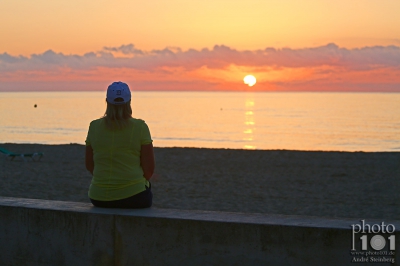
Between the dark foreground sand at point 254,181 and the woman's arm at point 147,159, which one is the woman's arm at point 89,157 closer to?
the woman's arm at point 147,159

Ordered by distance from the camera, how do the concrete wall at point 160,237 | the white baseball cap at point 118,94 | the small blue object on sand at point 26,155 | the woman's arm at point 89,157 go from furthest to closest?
the small blue object on sand at point 26,155 < the woman's arm at point 89,157 < the white baseball cap at point 118,94 < the concrete wall at point 160,237

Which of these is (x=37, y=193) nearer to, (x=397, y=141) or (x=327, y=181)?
(x=327, y=181)

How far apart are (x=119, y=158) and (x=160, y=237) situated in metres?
0.78

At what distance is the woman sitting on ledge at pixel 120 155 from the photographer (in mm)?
4520

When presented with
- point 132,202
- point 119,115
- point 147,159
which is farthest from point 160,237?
point 119,115

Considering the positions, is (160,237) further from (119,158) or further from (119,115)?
(119,115)

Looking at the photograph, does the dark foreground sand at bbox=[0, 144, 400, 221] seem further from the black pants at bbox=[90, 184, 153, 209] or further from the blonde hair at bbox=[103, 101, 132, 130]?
the blonde hair at bbox=[103, 101, 132, 130]

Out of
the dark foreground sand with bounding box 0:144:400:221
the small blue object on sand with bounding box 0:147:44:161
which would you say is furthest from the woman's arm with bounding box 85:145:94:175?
the small blue object on sand with bounding box 0:147:44:161

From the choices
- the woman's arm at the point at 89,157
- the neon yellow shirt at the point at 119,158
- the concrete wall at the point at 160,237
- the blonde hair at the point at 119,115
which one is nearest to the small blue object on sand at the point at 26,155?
the concrete wall at the point at 160,237

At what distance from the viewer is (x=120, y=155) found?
458 centimetres

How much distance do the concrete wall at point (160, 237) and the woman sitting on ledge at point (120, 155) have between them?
158 millimetres

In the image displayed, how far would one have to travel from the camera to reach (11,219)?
15.2 feet

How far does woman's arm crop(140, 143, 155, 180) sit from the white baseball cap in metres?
0.41

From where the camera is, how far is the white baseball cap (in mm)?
4492
